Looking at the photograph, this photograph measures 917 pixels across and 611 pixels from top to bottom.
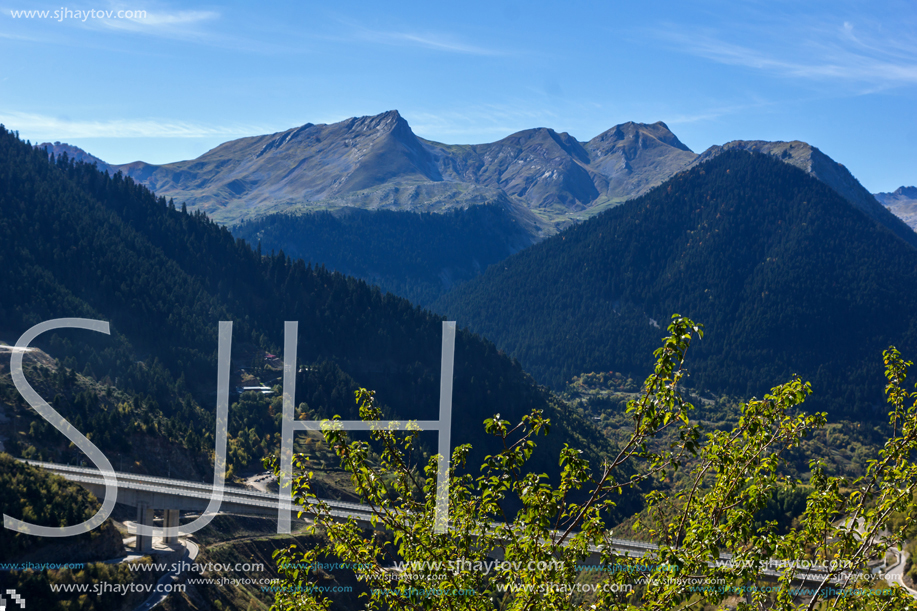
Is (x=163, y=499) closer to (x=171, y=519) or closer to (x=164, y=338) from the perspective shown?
(x=171, y=519)

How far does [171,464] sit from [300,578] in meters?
95.2

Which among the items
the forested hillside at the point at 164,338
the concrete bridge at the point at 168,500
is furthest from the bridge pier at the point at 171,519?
the forested hillside at the point at 164,338

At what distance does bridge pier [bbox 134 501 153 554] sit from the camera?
61.8 meters

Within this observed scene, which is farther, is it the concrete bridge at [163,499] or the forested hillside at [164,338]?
the forested hillside at [164,338]

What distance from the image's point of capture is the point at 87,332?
463 feet

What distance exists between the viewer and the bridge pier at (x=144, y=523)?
6184cm

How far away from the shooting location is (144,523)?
65.0 metres

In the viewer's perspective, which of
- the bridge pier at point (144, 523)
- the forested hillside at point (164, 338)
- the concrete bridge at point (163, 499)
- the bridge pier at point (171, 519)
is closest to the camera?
the bridge pier at point (144, 523)

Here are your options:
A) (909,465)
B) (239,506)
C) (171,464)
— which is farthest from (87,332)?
(909,465)

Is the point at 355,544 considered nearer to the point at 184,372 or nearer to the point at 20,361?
the point at 20,361

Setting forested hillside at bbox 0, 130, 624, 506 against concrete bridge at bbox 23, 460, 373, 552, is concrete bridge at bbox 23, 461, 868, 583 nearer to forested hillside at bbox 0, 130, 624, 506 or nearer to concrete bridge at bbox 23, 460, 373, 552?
concrete bridge at bbox 23, 460, 373, 552

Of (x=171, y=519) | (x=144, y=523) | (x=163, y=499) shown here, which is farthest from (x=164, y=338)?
(x=144, y=523)

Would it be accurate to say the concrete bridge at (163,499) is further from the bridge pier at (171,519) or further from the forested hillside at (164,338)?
the forested hillside at (164,338)

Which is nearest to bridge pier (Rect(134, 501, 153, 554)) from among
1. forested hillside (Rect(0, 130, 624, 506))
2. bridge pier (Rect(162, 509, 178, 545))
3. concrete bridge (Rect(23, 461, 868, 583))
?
concrete bridge (Rect(23, 461, 868, 583))
